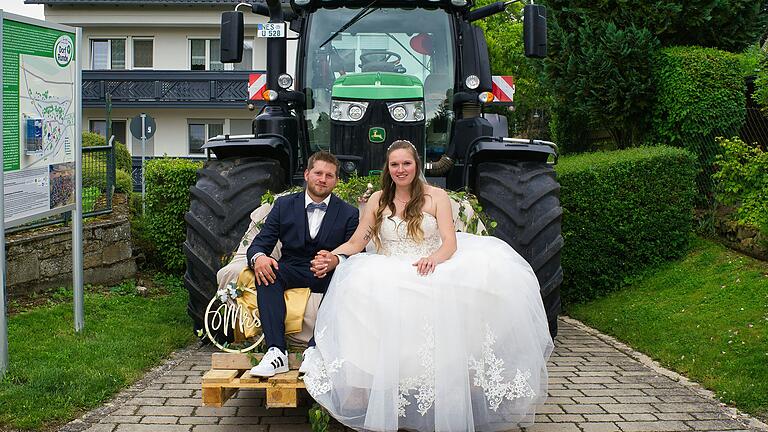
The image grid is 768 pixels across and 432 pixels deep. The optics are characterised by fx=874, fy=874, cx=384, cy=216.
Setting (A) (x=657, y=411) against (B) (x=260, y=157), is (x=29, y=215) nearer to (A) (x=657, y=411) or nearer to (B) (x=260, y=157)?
(B) (x=260, y=157)

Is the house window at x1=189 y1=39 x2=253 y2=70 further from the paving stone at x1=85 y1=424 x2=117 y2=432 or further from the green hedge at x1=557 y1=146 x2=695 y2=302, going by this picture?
the paving stone at x1=85 y1=424 x2=117 y2=432

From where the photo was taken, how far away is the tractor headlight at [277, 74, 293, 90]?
7430 mm

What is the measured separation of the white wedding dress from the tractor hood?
81.6 inches

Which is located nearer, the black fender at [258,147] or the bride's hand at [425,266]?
the bride's hand at [425,266]

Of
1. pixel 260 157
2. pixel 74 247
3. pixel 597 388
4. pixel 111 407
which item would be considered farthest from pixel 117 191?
pixel 597 388

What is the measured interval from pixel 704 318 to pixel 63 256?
20.9 ft

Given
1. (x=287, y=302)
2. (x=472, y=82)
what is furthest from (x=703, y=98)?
(x=287, y=302)

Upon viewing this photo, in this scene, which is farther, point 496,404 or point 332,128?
point 332,128

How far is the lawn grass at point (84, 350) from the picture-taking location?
537cm

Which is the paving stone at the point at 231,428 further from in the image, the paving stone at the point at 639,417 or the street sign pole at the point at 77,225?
the street sign pole at the point at 77,225

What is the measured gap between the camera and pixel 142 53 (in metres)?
33.3

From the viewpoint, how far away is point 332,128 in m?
6.81

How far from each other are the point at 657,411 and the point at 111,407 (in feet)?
11.4

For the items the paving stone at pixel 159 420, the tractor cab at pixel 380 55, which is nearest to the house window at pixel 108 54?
the tractor cab at pixel 380 55
